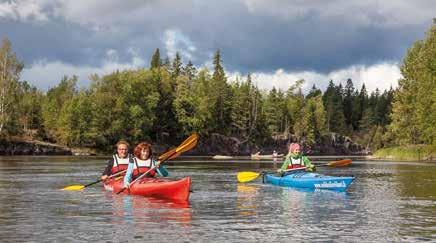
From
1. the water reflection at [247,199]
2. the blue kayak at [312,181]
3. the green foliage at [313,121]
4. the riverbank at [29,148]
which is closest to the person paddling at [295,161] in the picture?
the blue kayak at [312,181]

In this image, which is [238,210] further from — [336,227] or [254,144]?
[254,144]

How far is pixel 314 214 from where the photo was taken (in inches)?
771

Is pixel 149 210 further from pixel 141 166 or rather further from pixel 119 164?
pixel 119 164

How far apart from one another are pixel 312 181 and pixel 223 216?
34.9 feet

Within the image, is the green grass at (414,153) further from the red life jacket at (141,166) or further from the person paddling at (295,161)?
the red life jacket at (141,166)

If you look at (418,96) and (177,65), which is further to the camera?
(177,65)

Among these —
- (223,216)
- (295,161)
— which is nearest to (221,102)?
(295,161)

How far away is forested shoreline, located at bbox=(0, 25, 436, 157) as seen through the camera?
3506 inches

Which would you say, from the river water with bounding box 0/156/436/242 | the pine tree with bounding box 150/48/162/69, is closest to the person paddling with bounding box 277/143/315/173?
the river water with bounding box 0/156/436/242

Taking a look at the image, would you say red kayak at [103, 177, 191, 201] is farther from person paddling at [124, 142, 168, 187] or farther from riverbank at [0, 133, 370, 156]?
riverbank at [0, 133, 370, 156]

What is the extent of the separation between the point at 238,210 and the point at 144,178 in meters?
5.73

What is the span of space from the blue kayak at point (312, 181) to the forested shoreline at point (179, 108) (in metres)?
49.9

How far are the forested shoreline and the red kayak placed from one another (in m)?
58.4

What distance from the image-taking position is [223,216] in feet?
62.5
